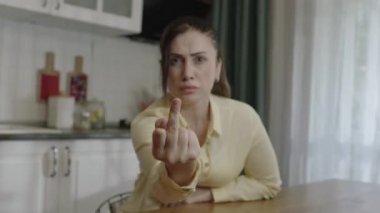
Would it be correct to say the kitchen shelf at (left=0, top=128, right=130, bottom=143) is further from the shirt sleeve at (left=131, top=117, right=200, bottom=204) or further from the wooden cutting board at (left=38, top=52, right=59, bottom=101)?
the shirt sleeve at (left=131, top=117, right=200, bottom=204)

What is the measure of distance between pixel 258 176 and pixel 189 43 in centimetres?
44

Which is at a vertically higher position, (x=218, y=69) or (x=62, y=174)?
(x=218, y=69)

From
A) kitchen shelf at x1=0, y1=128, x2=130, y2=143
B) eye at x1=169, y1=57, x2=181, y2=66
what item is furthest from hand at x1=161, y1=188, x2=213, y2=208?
kitchen shelf at x1=0, y1=128, x2=130, y2=143

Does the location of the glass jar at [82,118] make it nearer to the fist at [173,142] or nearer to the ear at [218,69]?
the ear at [218,69]

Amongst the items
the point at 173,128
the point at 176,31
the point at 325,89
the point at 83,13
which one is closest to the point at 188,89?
the point at 176,31

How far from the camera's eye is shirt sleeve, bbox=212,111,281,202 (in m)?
1.27

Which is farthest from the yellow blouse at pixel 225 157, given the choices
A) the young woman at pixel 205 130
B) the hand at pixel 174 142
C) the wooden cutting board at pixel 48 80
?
the wooden cutting board at pixel 48 80

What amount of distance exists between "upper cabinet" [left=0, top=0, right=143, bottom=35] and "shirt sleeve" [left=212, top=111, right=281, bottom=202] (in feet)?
4.70

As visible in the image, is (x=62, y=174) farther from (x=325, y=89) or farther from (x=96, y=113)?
(x=325, y=89)

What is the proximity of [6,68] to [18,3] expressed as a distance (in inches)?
18.2

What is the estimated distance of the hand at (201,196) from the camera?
3.85ft

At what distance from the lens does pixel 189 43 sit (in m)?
1.27

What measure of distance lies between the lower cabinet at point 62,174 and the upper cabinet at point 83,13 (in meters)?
0.68

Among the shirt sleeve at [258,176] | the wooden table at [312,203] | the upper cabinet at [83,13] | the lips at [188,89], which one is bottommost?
the wooden table at [312,203]
